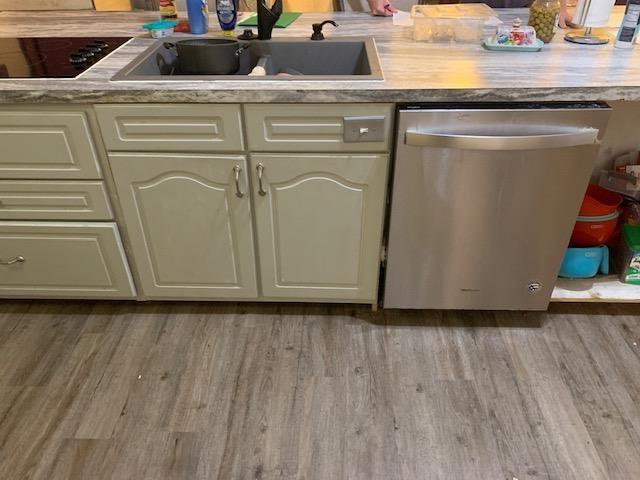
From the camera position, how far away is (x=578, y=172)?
4.74 ft

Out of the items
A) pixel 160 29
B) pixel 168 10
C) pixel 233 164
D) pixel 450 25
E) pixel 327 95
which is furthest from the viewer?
pixel 168 10

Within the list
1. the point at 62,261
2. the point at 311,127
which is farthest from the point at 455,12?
the point at 62,261

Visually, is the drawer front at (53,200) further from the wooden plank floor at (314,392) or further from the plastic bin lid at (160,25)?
the plastic bin lid at (160,25)

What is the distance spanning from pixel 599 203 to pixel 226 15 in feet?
4.91

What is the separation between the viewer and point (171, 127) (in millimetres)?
1409

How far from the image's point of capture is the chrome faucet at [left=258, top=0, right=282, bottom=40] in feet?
5.45

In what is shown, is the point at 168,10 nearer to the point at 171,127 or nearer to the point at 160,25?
the point at 160,25

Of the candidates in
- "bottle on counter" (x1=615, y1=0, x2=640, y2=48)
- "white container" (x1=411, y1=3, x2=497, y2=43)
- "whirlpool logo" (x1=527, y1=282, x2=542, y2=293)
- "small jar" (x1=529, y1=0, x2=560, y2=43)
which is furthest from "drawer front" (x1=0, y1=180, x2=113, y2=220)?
"bottle on counter" (x1=615, y1=0, x2=640, y2=48)

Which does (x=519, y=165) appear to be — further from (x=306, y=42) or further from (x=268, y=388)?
(x=268, y=388)

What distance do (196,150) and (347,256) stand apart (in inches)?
23.7

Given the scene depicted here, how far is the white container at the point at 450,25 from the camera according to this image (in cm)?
167

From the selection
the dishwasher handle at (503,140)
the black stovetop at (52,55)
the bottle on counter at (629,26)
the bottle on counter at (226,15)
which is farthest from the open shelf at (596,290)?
the black stovetop at (52,55)

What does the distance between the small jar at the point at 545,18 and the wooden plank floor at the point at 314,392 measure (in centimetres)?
101

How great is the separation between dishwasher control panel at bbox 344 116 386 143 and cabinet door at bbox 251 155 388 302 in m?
0.06
